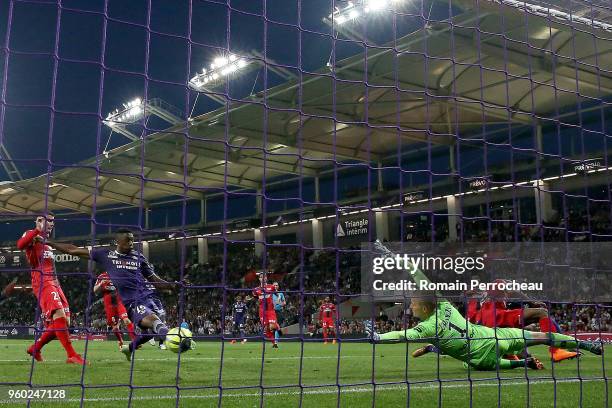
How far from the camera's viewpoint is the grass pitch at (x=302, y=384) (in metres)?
5.58

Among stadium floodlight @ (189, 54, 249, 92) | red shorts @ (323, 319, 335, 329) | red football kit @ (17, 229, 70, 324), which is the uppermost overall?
stadium floodlight @ (189, 54, 249, 92)

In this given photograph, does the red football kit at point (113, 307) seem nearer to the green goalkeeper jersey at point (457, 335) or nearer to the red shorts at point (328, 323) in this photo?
the green goalkeeper jersey at point (457, 335)

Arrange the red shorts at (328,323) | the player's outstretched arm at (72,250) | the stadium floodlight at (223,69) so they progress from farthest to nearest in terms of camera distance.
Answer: the red shorts at (328,323)
the player's outstretched arm at (72,250)
the stadium floodlight at (223,69)

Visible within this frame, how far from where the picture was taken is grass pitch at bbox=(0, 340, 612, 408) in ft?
18.3

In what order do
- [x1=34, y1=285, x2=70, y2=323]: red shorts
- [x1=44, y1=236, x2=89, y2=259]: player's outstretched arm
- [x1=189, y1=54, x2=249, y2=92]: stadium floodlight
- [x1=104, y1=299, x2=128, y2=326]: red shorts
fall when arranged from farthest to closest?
[x1=104, y1=299, x2=128, y2=326]: red shorts → [x1=34, y1=285, x2=70, y2=323]: red shorts → [x1=44, y1=236, x2=89, y2=259]: player's outstretched arm → [x1=189, y1=54, x2=249, y2=92]: stadium floodlight

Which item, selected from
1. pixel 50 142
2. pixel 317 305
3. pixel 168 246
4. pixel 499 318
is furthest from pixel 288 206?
pixel 50 142

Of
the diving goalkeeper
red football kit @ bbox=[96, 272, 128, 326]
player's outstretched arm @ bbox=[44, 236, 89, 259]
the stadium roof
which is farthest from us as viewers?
the stadium roof

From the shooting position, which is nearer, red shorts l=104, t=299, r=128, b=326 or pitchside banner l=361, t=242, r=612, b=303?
red shorts l=104, t=299, r=128, b=326

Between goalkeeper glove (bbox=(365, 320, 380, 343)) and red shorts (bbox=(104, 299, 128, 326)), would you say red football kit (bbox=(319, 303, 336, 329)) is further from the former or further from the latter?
goalkeeper glove (bbox=(365, 320, 380, 343))

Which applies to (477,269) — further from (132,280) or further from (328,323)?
(132,280)

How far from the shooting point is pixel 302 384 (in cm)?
743

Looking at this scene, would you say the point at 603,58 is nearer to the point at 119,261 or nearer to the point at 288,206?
the point at 119,261

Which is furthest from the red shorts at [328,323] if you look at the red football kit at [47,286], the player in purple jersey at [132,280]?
the player in purple jersey at [132,280]

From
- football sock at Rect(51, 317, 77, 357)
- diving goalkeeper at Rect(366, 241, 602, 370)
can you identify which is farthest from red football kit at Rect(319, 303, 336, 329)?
diving goalkeeper at Rect(366, 241, 602, 370)
